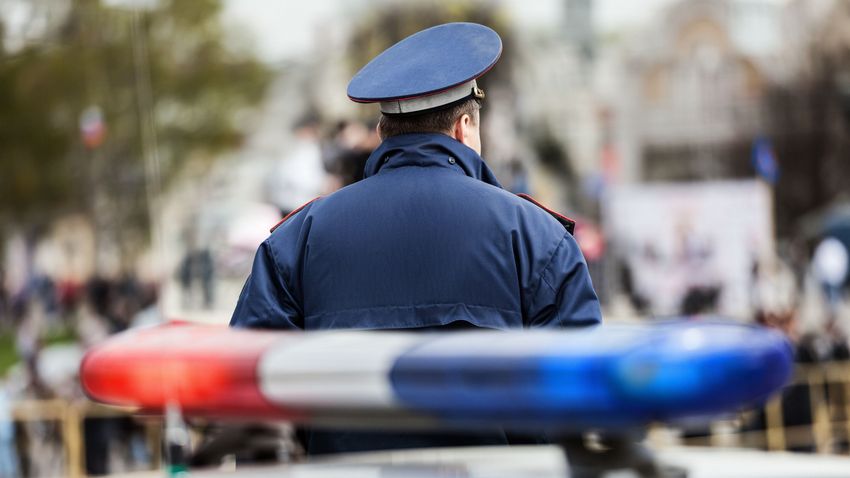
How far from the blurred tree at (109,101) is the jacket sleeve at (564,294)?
26.2m

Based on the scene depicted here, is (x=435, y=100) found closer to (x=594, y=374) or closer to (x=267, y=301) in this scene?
(x=267, y=301)

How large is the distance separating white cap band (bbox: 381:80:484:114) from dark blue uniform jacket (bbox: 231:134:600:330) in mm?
51

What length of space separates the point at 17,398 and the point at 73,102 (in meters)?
15.5

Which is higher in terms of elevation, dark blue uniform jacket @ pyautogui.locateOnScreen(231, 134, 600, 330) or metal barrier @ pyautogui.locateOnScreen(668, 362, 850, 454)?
dark blue uniform jacket @ pyautogui.locateOnScreen(231, 134, 600, 330)

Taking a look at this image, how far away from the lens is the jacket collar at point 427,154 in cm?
248

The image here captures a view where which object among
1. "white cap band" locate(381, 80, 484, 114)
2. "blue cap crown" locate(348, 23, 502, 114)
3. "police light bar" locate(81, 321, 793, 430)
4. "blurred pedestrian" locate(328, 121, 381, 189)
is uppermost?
"blue cap crown" locate(348, 23, 502, 114)

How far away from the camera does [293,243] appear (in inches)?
97.2

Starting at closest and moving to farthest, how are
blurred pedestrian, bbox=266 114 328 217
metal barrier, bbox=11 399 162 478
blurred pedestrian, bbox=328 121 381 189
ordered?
blurred pedestrian, bbox=328 121 381 189 → blurred pedestrian, bbox=266 114 328 217 → metal barrier, bbox=11 399 162 478

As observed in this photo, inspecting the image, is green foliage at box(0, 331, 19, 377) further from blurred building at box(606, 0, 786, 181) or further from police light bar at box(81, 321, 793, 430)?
police light bar at box(81, 321, 793, 430)

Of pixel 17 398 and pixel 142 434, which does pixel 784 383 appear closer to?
pixel 142 434

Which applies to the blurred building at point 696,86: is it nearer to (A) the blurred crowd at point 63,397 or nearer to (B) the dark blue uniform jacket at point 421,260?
(A) the blurred crowd at point 63,397

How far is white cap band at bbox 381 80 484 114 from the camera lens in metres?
2.47

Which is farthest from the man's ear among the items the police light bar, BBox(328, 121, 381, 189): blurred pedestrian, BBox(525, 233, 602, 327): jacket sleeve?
BBox(328, 121, 381, 189): blurred pedestrian

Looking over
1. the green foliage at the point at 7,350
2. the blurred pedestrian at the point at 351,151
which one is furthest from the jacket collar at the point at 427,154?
the green foliage at the point at 7,350
